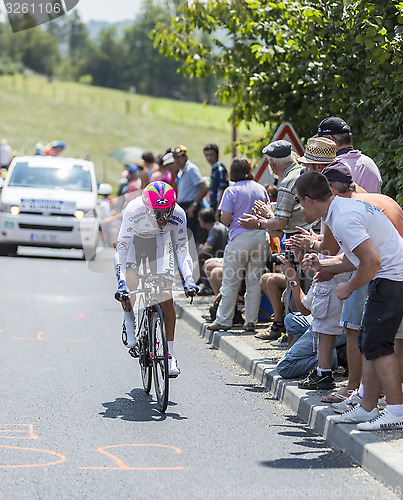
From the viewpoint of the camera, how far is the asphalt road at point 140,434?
17.7ft

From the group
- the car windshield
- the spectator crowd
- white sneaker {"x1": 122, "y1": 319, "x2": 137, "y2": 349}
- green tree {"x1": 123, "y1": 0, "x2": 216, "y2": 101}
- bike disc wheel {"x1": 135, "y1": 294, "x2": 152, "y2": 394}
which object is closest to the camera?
the spectator crowd

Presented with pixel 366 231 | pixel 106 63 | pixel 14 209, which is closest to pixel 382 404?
pixel 366 231

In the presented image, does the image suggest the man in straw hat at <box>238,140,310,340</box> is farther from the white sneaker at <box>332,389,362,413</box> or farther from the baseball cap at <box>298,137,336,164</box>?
the white sneaker at <box>332,389,362,413</box>

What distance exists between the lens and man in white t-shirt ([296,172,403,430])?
6.11 metres

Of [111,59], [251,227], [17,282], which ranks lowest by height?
[17,282]

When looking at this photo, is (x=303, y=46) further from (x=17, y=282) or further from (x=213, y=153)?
(x=17, y=282)

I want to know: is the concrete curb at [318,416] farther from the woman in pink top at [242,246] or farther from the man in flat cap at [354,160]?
the man in flat cap at [354,160]

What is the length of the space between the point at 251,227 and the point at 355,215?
140 inches

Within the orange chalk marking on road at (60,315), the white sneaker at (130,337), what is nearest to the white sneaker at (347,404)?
the white sneaker at (130,337)

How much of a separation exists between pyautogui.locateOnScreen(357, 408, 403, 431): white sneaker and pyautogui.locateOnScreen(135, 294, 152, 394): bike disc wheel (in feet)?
7.66

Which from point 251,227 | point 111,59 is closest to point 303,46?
point 251,227

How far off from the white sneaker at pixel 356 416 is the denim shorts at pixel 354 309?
2.56ft

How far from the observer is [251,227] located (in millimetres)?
9664

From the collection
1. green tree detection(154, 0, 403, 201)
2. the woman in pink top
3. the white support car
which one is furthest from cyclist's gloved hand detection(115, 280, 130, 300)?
the white support car
